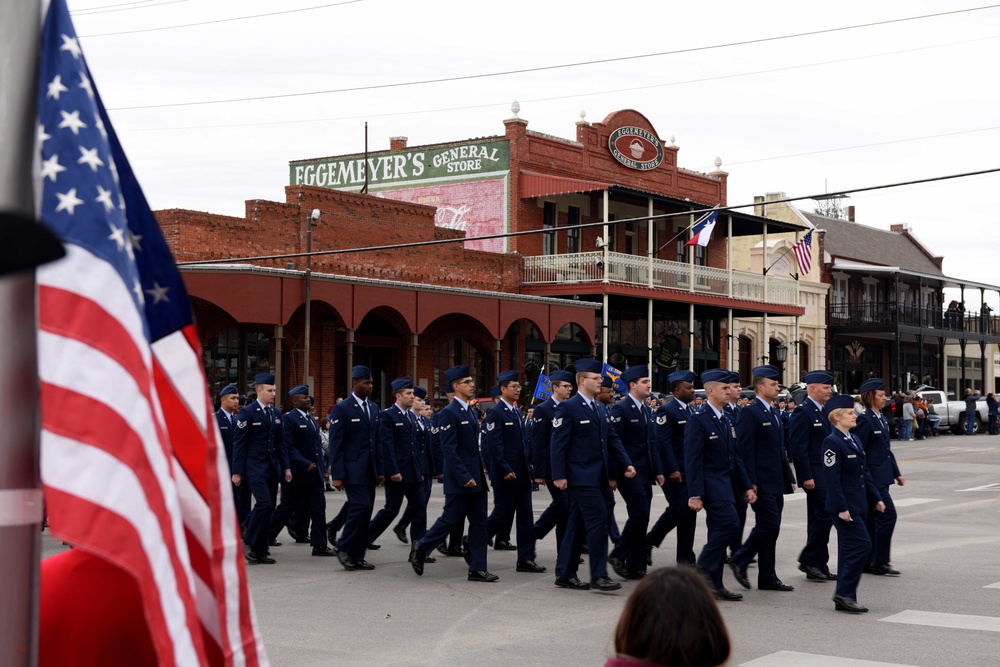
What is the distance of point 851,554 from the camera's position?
10773 mm

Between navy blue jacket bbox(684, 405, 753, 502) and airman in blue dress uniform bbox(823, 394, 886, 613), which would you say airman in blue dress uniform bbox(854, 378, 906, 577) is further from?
navy blue jacket bbox(684, 405, 753, 502)

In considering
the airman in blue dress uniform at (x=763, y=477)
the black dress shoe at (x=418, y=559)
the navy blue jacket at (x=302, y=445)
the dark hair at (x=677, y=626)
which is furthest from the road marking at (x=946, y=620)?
the dark hair at (x=677, y=626)

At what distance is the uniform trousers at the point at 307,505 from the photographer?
14773 millimetres

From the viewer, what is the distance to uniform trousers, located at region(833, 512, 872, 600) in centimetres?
1074

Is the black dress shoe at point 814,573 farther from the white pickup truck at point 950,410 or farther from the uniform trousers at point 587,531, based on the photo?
the white pickup truck at point 950,410

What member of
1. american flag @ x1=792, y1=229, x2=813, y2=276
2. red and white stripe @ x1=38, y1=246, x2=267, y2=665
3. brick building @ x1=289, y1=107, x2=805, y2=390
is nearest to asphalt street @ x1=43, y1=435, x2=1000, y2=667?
red and white stripe @ x1=38, y1=246, x2=267, y2=665

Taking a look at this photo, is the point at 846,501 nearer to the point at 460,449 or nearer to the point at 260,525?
the point at 460,449

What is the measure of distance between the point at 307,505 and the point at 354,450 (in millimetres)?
1799

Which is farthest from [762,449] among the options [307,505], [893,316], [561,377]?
[893,316]

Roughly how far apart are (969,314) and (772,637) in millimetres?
62170

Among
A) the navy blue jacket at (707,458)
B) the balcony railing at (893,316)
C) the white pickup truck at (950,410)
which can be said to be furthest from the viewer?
the balcony railing at (893,316)

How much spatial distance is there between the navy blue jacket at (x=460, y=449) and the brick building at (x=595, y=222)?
840 inches

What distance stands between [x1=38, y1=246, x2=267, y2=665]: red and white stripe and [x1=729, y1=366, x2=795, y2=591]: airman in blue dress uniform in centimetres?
1032

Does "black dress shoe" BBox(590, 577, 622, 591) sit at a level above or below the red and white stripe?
below
